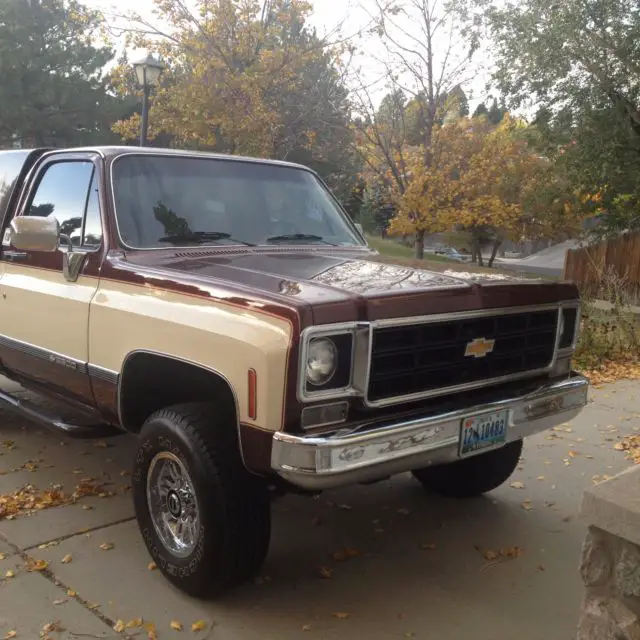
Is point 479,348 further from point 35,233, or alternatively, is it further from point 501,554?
point 35,233

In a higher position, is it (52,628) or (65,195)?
(65,195)

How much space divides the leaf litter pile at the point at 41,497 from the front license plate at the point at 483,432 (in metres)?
2.44

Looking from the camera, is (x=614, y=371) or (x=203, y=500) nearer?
(x=203, y=500)

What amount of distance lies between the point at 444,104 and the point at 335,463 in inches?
546

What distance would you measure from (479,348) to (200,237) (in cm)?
164

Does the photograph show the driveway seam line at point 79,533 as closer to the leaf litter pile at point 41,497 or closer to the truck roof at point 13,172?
the leaf litter pile at point 41,497

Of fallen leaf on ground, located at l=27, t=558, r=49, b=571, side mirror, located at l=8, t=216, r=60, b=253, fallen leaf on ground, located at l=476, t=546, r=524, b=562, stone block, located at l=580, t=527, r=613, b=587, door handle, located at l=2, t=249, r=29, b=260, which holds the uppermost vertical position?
side mirror, located at l=8, t=216, r=60, b=253

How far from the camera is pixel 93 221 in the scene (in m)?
4.00

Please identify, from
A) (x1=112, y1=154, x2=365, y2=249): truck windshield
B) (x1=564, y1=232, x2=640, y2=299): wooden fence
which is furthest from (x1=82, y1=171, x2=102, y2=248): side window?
(x1=564, y1=232, x2=640, y2=299): wooden fence

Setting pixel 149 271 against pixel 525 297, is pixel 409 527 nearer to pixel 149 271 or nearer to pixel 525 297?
pixel 525 297

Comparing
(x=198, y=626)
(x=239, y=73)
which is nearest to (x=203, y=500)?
(x=198, y=626)

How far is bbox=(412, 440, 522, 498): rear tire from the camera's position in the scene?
173 inches

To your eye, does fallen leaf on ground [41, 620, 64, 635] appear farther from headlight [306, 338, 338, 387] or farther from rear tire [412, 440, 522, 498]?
rear tire [412, 440, 522, 498]

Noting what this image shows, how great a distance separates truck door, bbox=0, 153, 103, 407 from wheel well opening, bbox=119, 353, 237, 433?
342mm
